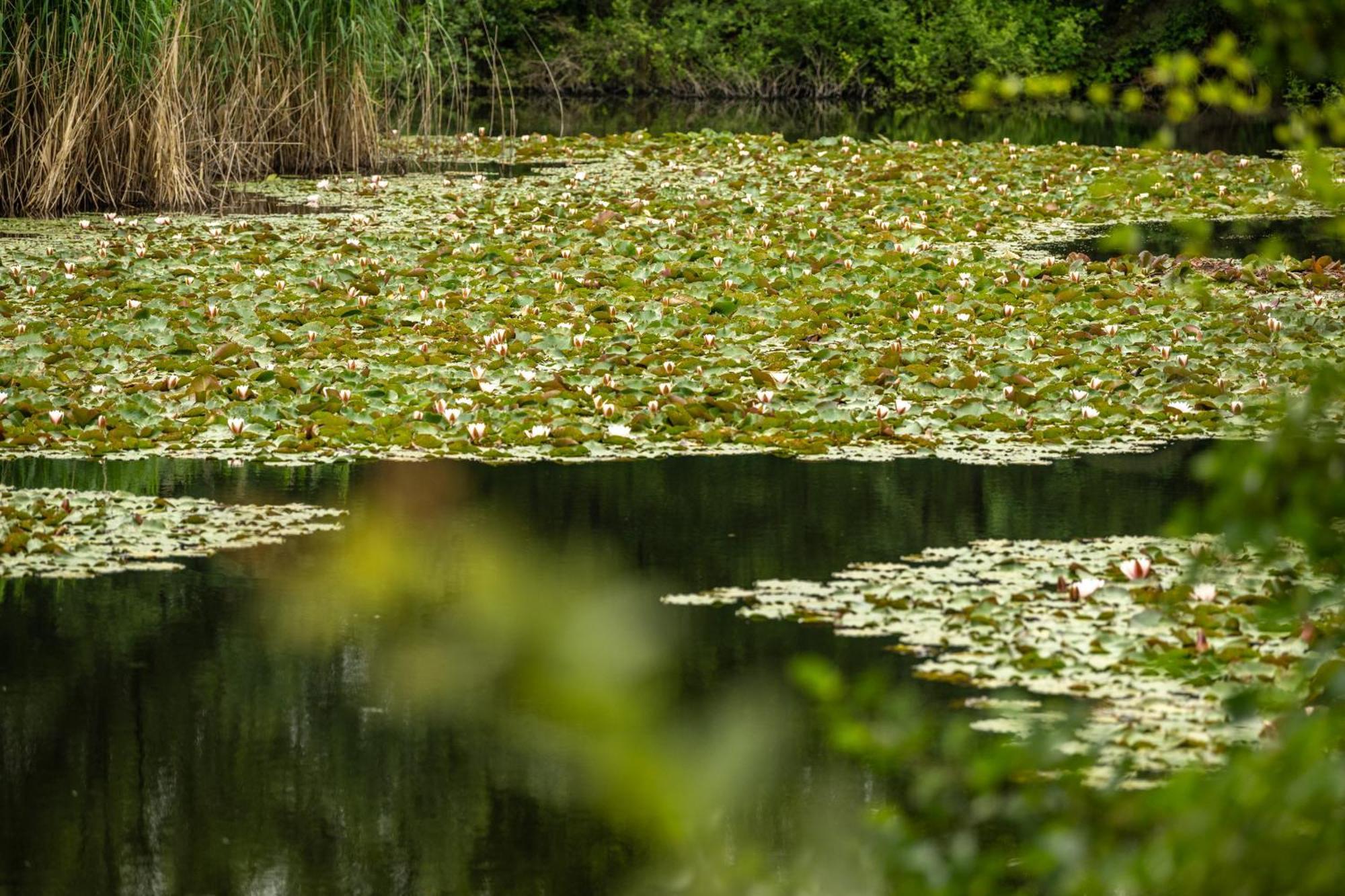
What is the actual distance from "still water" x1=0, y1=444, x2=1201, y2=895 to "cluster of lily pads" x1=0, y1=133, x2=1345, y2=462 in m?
0.37

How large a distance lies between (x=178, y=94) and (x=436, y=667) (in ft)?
27.3

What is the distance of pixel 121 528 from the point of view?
18.3 ft

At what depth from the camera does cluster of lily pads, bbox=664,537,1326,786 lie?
4.05 m

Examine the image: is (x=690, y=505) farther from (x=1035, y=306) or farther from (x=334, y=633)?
(x=1035, y=306)

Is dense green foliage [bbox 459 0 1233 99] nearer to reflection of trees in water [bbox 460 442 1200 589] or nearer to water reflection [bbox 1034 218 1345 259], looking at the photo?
water reflection [bbox 1034 218 1345 259]

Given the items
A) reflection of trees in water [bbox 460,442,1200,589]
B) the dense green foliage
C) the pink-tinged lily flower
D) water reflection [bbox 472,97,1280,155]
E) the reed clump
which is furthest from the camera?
the dense green foliage

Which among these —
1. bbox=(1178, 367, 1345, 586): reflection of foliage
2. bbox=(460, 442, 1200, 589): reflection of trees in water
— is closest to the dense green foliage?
bbox=(460, 442, 1200, 589): reflection of trees in water

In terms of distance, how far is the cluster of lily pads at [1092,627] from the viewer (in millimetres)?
4047

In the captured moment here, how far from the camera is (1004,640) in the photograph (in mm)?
4598

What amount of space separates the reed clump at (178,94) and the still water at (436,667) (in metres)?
5.76

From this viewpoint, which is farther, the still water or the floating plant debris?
the floating plant debris

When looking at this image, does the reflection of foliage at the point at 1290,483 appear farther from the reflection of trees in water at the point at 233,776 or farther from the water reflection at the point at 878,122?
the water reflection at the point at 878,122

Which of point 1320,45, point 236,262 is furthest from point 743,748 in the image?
point 236,262

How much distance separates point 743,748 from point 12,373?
6876mm
